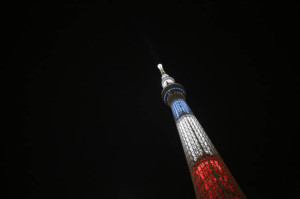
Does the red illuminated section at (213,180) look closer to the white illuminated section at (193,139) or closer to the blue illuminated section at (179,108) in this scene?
the white illuminated section at (193,139)

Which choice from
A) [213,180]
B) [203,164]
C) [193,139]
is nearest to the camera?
[213,180]

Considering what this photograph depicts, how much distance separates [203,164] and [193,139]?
78.5 inches

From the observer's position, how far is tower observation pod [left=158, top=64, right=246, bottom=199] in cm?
976

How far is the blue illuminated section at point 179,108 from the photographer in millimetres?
15466

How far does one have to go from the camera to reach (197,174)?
10.9 meters

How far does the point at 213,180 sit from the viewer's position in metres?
10.2

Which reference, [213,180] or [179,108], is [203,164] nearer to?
[213,180]

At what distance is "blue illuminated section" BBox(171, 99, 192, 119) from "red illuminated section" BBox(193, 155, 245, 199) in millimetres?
4409

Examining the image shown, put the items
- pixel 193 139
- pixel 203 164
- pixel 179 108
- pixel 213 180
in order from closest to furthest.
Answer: pixel 213 180 → pixel 203 164 → pixel 193 139 → pixel 179 108

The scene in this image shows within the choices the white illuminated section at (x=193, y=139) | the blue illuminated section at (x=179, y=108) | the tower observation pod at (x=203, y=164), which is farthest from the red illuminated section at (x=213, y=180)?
the blue illuminated section at (x=179, y=108)

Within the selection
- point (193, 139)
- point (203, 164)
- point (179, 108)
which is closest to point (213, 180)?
point (203, 164)

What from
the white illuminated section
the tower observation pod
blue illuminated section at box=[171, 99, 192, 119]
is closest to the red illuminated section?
the tower observation pod

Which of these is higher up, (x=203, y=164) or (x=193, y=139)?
(x=193, y=139)

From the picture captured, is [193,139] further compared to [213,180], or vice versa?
[193,139]
